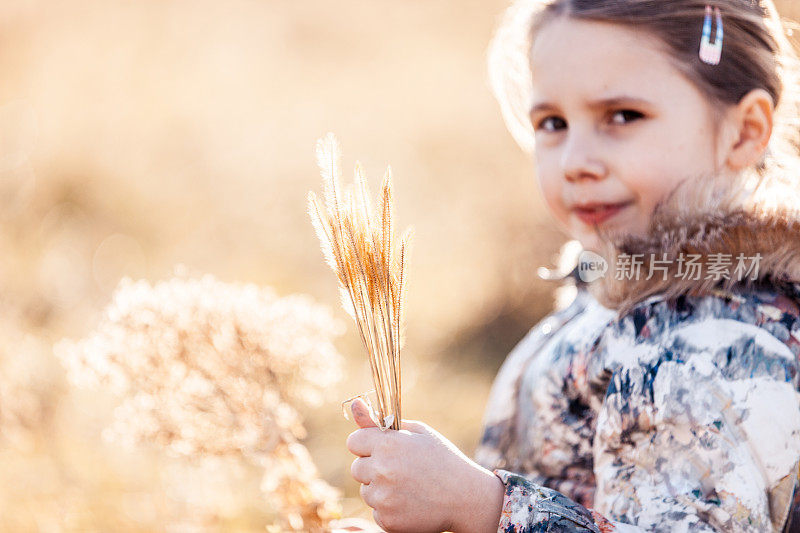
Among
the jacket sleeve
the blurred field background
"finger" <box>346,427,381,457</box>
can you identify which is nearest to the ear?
the jacket sleeve

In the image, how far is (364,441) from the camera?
1.20 metres

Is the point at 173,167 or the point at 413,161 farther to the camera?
the point at 413,161

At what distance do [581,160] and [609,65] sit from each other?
0.17m

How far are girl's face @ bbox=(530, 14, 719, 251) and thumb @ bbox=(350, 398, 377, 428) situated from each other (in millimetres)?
596

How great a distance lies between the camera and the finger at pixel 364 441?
1198 mm

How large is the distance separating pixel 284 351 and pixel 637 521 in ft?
2.15

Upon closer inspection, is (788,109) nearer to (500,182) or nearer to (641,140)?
(641,140)

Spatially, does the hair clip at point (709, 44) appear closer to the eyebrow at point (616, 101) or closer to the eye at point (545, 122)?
the eyebrow at point (616, 101)

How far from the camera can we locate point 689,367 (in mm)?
1240

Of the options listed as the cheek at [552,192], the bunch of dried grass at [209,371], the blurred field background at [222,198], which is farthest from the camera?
the blurred field background at [222,198]

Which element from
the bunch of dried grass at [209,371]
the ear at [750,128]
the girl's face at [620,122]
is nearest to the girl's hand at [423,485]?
the bunch of dried grass at [209,371]

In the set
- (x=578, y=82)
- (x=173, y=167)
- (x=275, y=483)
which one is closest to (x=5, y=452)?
(x=275, y=483)

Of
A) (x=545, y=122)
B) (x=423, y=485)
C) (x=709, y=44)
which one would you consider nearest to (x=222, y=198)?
(x=545, y=122)

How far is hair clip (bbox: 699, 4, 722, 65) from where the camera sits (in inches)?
60.8
